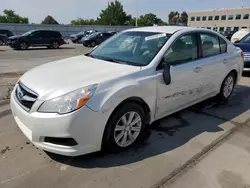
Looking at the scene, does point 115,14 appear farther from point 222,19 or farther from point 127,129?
point 127,129

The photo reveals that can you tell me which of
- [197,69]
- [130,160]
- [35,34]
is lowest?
[130,160]

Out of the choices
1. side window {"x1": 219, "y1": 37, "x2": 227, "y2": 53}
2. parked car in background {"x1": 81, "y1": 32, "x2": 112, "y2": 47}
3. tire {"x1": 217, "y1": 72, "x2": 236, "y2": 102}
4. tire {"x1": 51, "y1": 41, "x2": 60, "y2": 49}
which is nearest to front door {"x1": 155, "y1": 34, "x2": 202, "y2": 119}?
side window {"x1": 219, "y1": 37, "x2": 227, "y2": 53}

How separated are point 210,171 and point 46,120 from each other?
1.98m

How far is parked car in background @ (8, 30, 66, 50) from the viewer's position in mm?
17531

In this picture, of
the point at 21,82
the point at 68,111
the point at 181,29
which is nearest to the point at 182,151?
the point at 68,111

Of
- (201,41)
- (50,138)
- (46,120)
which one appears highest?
(201,41)

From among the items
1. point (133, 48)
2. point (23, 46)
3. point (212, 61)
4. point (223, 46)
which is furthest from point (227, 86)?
point (23, 46)

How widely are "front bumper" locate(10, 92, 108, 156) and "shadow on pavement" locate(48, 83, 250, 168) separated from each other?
0.25 m

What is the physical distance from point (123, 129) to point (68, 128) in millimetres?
799

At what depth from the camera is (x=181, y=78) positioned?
3662 millimetres

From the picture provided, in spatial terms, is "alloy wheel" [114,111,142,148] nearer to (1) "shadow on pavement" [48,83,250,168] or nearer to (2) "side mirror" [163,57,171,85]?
(1) "shadow on pavement" [48,83,250,168]

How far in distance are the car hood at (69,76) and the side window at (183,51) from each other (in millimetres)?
678

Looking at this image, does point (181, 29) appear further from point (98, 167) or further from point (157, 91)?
point (98, 167)

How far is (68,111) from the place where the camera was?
2.55 m
